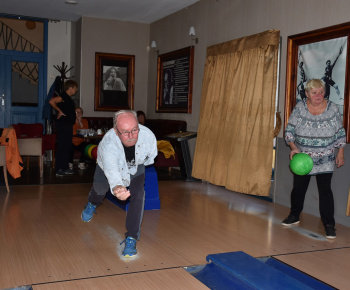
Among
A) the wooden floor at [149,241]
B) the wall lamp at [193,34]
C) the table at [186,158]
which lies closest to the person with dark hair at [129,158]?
the wooden floor at [149,241]

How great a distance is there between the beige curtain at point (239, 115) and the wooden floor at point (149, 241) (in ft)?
1.62

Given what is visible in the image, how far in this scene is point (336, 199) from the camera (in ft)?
16.6

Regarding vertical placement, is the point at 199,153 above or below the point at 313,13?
below

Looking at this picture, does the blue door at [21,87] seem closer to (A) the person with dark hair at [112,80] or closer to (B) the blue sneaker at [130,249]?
(A) the person with dark hair at [112,80]

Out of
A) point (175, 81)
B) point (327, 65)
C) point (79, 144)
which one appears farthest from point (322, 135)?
point (79, 144)

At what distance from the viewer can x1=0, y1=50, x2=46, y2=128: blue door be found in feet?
33.8

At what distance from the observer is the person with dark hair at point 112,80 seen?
10195 millimetres

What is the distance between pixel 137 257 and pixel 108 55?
23.7 feet

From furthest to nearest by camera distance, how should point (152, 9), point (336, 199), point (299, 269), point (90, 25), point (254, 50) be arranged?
point (90, 25) → point (152, 9) → point (254, 50) → point (336, 199) → point (299, 269)

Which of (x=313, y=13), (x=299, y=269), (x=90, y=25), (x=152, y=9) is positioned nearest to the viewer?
(x=299, y=269)

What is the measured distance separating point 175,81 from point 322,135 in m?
4.97

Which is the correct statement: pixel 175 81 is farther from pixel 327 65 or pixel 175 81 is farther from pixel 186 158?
pixel 327 65

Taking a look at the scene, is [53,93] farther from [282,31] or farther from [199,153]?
[282,31]

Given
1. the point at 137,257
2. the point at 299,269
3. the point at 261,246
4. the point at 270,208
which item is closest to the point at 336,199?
the point at 270,208
